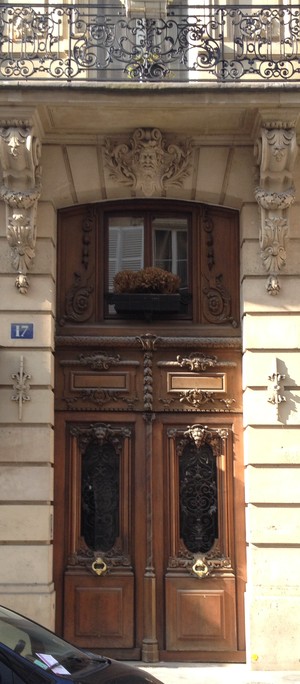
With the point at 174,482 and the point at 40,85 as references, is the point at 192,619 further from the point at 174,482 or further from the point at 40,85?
the point at 40,85

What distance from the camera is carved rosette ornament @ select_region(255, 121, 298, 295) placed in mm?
10375

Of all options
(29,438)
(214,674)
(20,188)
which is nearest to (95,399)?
(29,438)

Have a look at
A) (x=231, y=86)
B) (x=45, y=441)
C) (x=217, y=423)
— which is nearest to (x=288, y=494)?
(x=217, y=423)

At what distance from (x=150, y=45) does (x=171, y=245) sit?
7.86ft

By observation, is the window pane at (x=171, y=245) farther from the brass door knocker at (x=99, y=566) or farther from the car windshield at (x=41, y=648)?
the car windshield at (x=41, y=648)

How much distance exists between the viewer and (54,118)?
35.0 ft

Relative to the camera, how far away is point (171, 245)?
1143 cm

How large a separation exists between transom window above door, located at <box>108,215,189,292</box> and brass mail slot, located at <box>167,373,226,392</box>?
117 cm

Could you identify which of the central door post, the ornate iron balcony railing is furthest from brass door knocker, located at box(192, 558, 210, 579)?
the ornate iron balcony railing

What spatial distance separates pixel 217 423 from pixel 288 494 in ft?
4.10

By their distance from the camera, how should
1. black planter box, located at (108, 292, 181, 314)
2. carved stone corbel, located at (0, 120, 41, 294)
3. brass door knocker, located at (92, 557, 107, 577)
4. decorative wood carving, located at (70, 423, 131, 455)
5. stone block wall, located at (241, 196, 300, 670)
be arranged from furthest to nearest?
black planter box, located at (108, 292, 181, 314) → decorative wood carving, located at (70, 423, 131, 455) → brass door knocker, located at (92, 557, 107, 577) → carved stone corbel, located at (0, 120, 41, 294) → stone block wall, located at (241, 196, 300, 670)

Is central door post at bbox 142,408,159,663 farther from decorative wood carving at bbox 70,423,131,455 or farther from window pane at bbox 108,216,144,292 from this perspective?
window pane at bbox 108,216,144,292

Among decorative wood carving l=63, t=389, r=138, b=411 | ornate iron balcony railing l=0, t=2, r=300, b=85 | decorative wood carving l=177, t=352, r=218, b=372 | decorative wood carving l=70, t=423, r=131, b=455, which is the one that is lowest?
decorative wood carving l=70, t=423, r=131, b=455

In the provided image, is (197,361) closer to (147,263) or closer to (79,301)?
(147,263)
